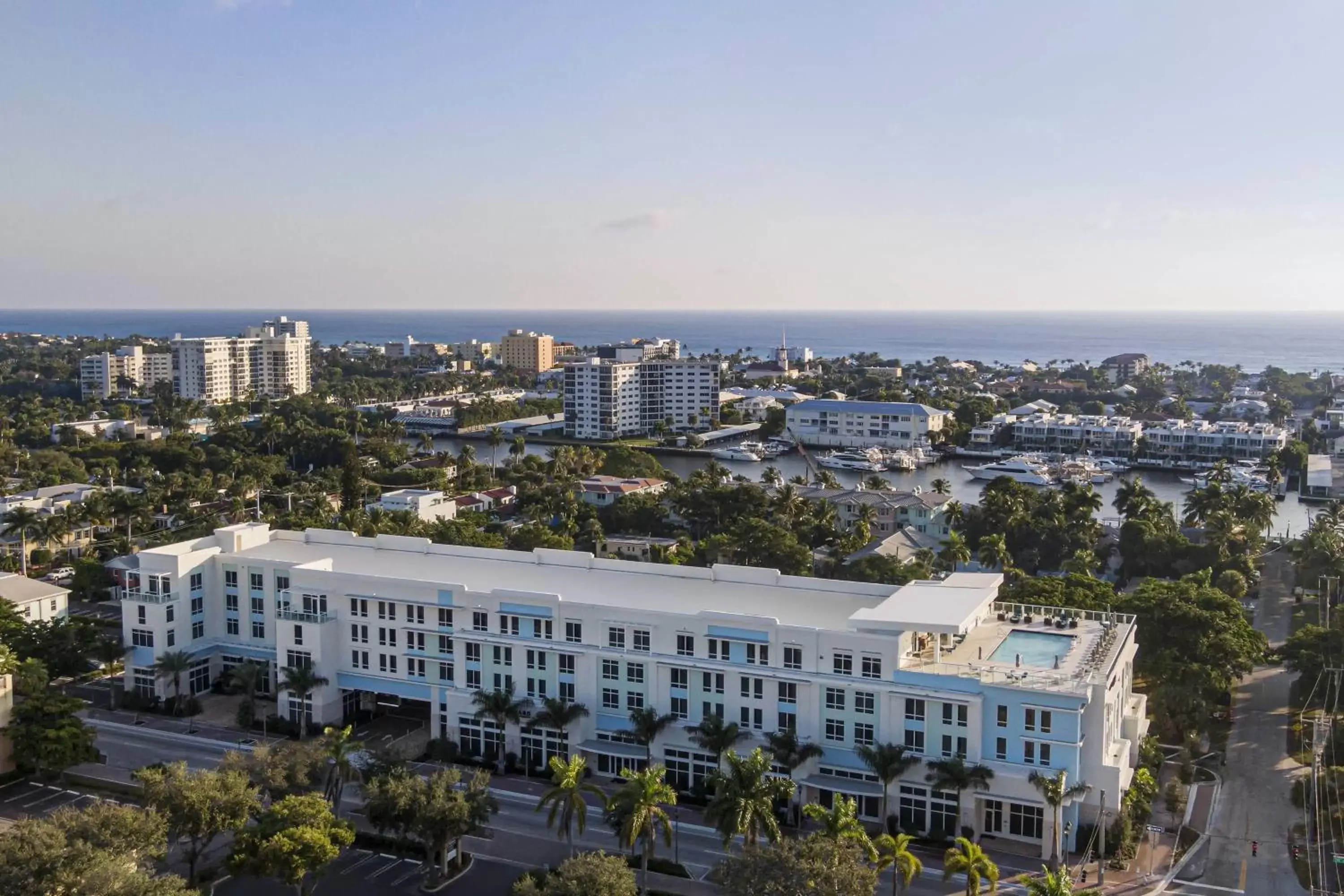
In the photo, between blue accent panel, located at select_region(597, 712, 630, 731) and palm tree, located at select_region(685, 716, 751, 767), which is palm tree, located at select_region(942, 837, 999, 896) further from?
blue accent panel, located at select_region(597, 712, 630, 731)

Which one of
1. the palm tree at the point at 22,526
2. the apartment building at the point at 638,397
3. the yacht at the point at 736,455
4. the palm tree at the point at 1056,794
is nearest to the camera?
the palm tree at the point at 1056,794

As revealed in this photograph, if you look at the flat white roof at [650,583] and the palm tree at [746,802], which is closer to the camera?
the palm tree at [746,802]

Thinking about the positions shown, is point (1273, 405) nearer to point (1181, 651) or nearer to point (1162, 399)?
point (1162, 399)

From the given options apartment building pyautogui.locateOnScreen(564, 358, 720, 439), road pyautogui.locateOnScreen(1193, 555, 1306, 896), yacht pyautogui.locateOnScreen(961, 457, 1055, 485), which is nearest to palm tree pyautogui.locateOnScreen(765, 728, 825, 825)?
road pyautogui.locateOnScreen(1193, 555, 1306, 896)

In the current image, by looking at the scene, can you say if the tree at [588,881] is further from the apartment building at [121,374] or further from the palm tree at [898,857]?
the apartment building at [121,374]

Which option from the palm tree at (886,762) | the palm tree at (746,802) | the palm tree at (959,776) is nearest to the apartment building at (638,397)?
the palm tree at (886,762)

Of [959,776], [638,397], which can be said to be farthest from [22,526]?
[638,397]
